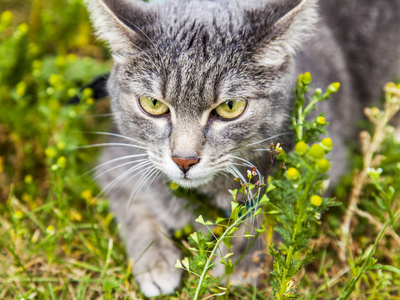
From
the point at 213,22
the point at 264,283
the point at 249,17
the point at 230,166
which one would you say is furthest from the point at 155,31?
the point at 264,283

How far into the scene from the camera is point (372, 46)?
2.40 meters

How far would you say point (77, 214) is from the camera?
Result: 2115mm

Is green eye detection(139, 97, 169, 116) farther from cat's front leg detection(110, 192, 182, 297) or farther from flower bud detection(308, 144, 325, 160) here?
flower bud detection(308, 144, 325, 160)

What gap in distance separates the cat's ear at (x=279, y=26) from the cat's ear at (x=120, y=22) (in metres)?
0.45

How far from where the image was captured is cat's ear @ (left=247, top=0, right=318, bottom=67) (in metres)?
1.48

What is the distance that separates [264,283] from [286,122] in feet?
2.39

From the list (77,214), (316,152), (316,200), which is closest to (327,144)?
(316,152)

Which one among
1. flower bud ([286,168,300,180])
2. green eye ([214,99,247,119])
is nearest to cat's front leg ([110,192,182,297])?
green eye ([214,99,247,119])

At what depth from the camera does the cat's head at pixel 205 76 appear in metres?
1.51

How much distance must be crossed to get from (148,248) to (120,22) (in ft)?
3.31

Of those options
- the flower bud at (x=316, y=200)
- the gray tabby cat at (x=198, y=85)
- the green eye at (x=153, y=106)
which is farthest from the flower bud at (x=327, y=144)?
the green eye at (x=153, y=106)

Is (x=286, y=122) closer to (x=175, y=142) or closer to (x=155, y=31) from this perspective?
(x=175, y=142)

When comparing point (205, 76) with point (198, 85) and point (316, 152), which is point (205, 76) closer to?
point (198, 85)

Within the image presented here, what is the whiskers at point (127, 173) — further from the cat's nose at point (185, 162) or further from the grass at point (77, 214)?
the cat's nose at point (185, 162)
